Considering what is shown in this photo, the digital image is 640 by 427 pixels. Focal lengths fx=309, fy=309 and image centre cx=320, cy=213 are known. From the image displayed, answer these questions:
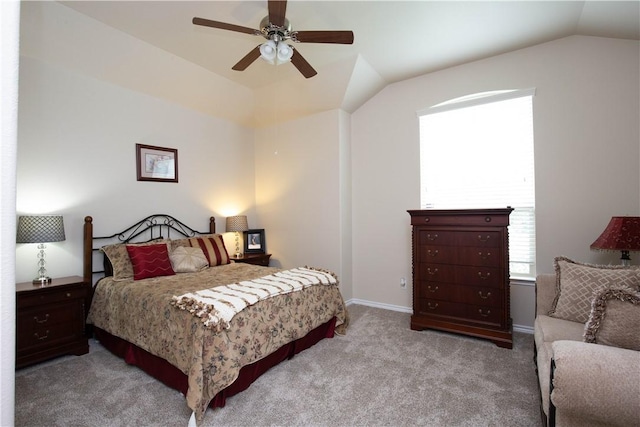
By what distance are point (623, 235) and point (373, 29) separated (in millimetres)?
2739

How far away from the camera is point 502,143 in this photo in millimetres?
3471

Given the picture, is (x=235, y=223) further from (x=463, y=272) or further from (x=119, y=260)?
(x=463, y=272)

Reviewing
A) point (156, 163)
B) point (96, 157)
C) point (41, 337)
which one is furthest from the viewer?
point (156, 163)

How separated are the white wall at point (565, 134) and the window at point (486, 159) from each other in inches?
3.9

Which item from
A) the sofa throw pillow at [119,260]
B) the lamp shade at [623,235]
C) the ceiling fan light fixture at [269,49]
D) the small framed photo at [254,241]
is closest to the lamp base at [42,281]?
the sofa throw pillow at [119,260]

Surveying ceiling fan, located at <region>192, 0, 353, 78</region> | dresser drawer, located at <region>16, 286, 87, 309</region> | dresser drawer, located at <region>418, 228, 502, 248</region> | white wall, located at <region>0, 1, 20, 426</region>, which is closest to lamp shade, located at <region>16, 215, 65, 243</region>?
dresser drawer, located at <region>16, 286, 87, 309</region>

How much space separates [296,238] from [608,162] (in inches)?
144

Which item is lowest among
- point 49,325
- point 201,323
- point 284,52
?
point 49,325

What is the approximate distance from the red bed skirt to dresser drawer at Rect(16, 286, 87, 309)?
1.42 feet

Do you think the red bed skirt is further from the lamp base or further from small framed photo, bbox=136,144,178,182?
small framed photo, bbox=136,144,178,182

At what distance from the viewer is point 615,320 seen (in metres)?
1.45

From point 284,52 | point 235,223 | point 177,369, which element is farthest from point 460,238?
point 235,223

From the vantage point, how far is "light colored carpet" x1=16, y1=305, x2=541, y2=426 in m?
1.94

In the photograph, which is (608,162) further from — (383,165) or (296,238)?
(296,238)
